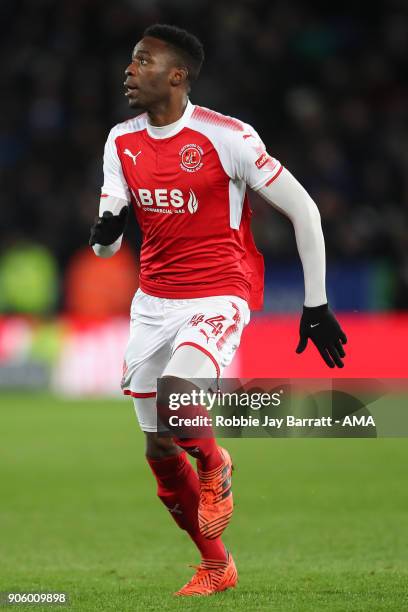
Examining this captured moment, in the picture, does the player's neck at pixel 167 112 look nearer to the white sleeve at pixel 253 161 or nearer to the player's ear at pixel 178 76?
the player's ear at pixel 178 76

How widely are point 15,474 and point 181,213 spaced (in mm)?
4474

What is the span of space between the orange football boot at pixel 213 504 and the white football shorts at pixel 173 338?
41 cm

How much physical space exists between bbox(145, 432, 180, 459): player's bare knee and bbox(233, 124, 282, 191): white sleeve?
3.69ft

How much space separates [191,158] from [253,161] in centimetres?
27

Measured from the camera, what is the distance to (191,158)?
5.12 meters

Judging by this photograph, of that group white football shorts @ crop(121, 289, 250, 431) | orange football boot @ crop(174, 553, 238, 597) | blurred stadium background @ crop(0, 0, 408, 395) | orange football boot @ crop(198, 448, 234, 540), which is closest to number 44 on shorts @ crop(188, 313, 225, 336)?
white football shorts @ crop(121, 289, 250, 431)

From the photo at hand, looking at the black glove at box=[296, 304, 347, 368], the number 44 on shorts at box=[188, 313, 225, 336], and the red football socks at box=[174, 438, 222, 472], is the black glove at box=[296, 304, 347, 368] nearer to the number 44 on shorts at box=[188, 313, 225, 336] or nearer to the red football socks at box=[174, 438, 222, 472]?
the number 44 on shorts at box=[188, 313, 225, 336]

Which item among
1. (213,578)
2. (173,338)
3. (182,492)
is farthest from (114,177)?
(213,578)

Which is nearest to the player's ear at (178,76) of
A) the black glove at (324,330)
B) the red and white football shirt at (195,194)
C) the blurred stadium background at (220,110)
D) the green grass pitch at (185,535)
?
the red and white football shirt at (195,194)

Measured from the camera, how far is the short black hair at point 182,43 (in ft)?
17.1

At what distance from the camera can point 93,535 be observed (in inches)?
271

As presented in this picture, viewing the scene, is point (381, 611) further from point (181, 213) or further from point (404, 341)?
point (404, 341)

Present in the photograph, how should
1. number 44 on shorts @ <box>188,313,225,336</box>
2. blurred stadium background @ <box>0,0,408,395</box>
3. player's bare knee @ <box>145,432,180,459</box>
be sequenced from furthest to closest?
blurred stadium background @ <box>0,0,408,395</box>, player's bare knee @ <box>145,432,180,459</box>, number 44 on shorts @ <box>188,313,225,336</box>

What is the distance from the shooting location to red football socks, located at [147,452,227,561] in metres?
5.22
